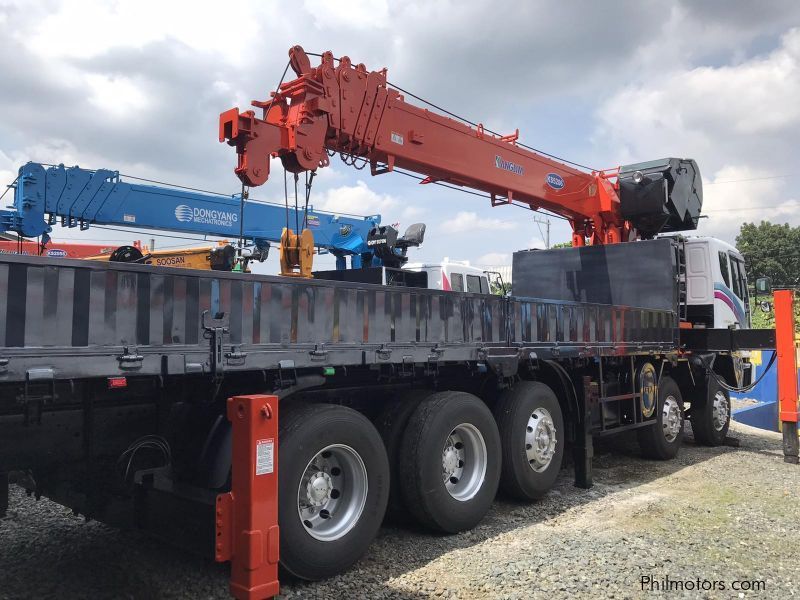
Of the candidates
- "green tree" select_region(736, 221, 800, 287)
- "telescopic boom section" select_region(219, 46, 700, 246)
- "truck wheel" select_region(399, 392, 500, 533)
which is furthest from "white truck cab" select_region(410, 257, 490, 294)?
"green tree" select_region(736, 221, 800, 287)

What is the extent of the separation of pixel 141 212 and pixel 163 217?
40 centimetres

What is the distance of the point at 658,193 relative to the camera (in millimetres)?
9094

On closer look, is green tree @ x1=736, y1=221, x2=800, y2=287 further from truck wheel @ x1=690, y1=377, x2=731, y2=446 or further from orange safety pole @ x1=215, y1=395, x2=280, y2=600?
orange safety pole @ x1=215, y1=395, x2=280, y2=600

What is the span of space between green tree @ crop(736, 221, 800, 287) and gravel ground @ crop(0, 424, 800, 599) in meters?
53.3

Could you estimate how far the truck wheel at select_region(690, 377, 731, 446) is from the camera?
9297mm

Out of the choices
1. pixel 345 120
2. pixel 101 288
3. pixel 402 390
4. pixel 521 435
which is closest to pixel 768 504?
pixel 521 435

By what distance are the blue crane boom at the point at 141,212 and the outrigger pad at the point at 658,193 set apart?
15.5 ft

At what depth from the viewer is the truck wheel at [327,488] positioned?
12.5 feet

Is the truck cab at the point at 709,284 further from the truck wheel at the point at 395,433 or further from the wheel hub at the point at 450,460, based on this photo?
the truck wheel at the point at 395,433

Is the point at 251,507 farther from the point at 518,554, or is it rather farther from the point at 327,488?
the point at 518,554

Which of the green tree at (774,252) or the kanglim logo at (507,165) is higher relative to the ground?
the green tree at (774,252)

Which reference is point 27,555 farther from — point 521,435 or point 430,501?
point 521,435

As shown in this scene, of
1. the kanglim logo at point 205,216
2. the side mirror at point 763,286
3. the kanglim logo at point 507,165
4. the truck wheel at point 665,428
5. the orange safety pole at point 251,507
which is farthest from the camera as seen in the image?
the kanglim logo at point 205,216

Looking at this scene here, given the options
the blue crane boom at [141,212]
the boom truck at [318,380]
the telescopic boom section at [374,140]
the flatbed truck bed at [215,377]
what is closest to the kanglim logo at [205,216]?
the blue crane boom at [141,212]
